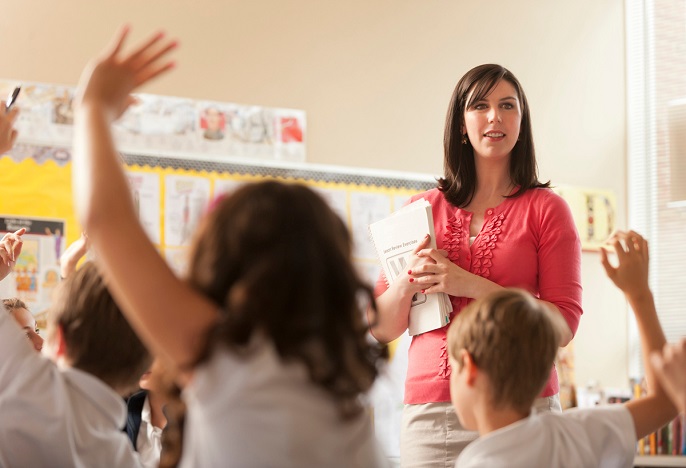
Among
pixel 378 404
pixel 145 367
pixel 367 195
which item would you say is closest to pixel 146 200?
pixel 367 195

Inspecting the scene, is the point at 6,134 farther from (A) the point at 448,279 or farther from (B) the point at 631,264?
(B) the point at 631,264

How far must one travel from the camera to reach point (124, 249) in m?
1.06

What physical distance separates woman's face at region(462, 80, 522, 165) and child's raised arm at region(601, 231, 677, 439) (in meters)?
0.68

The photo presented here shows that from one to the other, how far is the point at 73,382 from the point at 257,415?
0.46 m

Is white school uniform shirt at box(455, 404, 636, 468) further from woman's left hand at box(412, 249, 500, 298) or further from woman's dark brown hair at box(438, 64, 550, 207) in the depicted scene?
woman's dark brown hair at box(438, 64, 550, 207)

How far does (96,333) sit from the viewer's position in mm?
Result: 1471

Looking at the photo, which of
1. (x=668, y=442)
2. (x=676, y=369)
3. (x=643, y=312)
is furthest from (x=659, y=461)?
(x=676, y=369)

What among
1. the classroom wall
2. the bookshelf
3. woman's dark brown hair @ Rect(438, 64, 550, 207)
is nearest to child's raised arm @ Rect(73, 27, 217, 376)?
woman's dark brown hair @ Rect(438, 64, 550, 207)

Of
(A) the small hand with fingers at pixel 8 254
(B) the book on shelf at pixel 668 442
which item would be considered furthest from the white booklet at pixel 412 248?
(B) the book on shelf at pixel 668 442

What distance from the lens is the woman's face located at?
2164mm

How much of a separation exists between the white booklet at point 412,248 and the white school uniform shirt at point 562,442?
1.91 ft

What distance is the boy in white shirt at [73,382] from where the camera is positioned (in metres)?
1.35

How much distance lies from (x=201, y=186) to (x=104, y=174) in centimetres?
241

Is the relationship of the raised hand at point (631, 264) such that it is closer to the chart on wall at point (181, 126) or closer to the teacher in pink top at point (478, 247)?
the teacher in pink top at point (478, 247)
